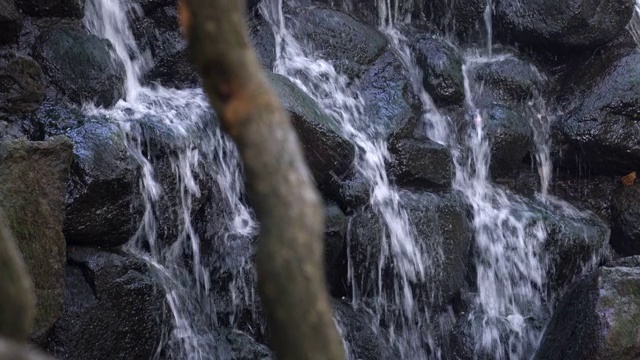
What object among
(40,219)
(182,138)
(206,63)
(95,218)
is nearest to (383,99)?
(182,138)

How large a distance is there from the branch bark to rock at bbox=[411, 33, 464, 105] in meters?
6.95

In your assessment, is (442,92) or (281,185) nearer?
(281,185)

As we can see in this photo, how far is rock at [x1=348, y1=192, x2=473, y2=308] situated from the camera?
7.21m

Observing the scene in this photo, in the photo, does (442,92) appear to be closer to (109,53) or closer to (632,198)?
(632,198)

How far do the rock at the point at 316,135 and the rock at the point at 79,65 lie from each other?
3.99 feet

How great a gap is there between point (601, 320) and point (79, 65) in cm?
403

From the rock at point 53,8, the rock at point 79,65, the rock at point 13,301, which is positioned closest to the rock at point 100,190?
the rock at point 79,65

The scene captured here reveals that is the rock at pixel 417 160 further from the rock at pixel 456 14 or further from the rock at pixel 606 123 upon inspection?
the rock at pixel 456 14

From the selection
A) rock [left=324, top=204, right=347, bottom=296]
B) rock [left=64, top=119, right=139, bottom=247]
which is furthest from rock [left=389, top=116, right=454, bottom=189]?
rock [left=64, top=119, right=139, bottom=247]

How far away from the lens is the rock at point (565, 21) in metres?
9.23

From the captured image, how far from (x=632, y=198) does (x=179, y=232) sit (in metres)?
4.70

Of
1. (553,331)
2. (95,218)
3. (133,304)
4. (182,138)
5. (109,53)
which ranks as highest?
(109,53)

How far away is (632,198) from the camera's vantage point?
898 centimetres

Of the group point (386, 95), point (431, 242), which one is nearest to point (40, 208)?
point (431, 242)
